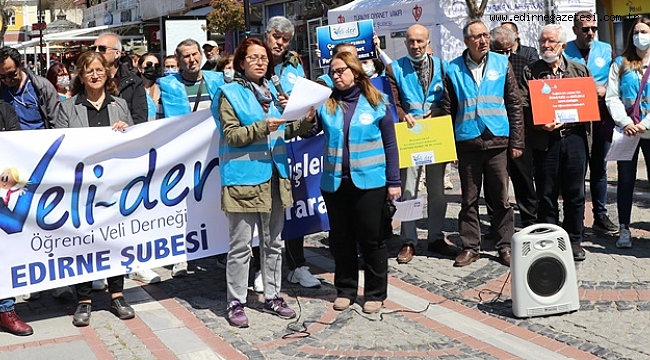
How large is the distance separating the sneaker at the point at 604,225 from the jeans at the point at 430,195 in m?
1.73

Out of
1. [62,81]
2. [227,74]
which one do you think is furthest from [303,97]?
[62,81]

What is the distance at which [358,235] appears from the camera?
6078 millimetres

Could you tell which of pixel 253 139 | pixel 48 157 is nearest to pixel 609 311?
pixel 253 139

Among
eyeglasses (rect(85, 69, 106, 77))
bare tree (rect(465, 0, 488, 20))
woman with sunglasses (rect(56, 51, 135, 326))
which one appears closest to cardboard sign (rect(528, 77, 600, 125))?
woman with sunglasses (rect(56, 51, 135, 326))

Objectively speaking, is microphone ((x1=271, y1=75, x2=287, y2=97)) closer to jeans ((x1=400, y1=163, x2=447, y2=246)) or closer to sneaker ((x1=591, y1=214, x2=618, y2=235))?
jeans ((x1=400, y1=163, x2=447, y2=246))

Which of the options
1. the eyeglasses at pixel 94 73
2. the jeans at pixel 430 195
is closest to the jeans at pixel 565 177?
the jeans at pixel 430 195

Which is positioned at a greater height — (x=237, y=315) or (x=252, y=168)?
(x=252, y=168)

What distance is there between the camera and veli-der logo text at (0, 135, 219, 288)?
5848 millimetres

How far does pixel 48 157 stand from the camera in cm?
586

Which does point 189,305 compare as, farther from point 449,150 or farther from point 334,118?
point 449,150

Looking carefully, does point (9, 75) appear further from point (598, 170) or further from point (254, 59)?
point (598, 170)

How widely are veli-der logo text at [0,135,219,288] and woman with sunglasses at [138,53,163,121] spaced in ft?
3.22

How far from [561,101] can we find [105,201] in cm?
376

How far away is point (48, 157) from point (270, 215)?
1597mm
